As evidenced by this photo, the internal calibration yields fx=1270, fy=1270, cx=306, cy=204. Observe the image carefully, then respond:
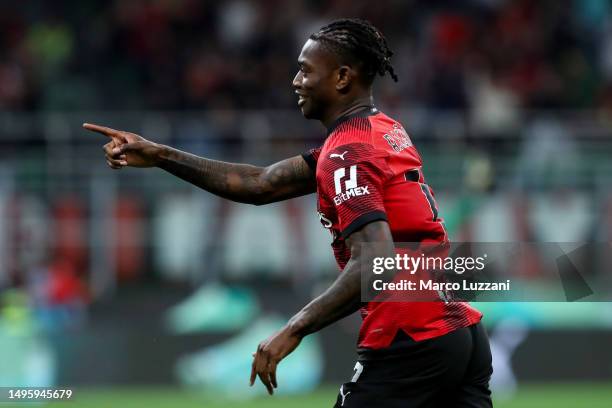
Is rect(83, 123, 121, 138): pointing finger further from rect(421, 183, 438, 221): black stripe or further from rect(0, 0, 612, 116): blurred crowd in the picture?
rect(0, 0, 612, 116): blurred crowd

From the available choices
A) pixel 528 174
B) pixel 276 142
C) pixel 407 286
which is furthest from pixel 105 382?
pixel 407 286

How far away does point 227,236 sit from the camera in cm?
1353

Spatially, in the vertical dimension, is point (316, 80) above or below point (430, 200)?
above

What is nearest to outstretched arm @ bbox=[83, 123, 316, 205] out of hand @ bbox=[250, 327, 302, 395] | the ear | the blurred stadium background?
the ear

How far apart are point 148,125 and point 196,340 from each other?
3.78 meters

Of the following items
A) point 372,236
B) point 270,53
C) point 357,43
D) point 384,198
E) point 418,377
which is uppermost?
point 270,53

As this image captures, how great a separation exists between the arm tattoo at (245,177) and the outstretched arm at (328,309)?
3.62 feet

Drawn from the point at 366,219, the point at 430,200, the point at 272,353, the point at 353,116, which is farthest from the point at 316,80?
the point at 272,353

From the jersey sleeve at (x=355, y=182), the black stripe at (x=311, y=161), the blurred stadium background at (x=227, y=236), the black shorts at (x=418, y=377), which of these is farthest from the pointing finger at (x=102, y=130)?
the blurred stadium background at (x=227, y=236)

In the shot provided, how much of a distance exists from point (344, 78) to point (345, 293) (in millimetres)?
1013

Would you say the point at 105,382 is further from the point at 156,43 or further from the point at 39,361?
the point at 156,43

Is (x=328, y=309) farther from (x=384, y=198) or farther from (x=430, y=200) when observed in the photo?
(x=430, y=200)

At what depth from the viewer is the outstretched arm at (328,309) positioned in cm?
477

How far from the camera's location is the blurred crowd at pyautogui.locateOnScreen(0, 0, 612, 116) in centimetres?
1673
